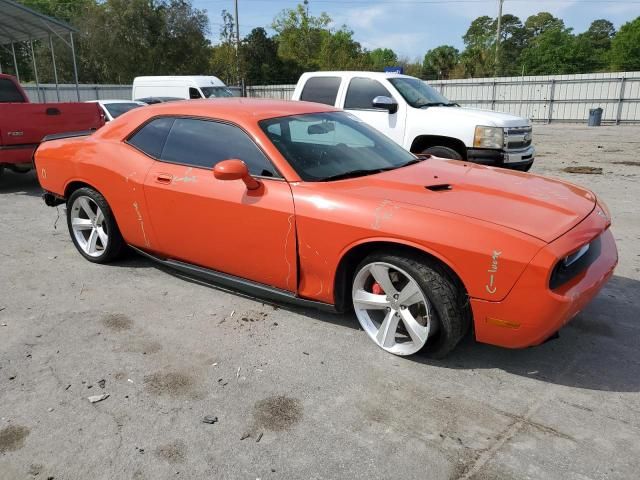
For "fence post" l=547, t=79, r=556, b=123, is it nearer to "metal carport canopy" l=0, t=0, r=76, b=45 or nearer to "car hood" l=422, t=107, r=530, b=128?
"car hood" l=422, t=107, r=530, b=128

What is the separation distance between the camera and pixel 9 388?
298cm

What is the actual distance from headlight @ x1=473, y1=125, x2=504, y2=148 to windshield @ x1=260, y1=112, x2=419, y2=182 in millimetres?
3405

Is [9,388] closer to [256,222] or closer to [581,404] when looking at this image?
[256,222]

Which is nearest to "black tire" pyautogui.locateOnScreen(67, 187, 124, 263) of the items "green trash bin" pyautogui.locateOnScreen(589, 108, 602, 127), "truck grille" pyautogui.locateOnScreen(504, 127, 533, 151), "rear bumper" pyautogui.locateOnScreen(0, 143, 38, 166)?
"rear bumper" pyautogui.locateOnScreen(0, 143, 38, 166)

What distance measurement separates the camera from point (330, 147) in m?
3.93

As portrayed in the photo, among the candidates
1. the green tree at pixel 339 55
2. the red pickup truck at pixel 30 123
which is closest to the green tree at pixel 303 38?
the green tree at pixel 339 55

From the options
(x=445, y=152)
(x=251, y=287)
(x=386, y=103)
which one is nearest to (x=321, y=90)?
(x=386, y=103)

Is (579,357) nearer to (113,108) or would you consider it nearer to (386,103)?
(386,103)

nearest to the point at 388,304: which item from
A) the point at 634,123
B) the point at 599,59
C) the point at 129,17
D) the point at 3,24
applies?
the point at 3,24

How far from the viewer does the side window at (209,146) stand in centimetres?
366

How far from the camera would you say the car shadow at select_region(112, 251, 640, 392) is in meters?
3.04

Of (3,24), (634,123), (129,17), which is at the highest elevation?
(129,17)

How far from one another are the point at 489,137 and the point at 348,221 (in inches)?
194

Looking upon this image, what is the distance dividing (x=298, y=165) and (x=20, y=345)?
2.24 metres
